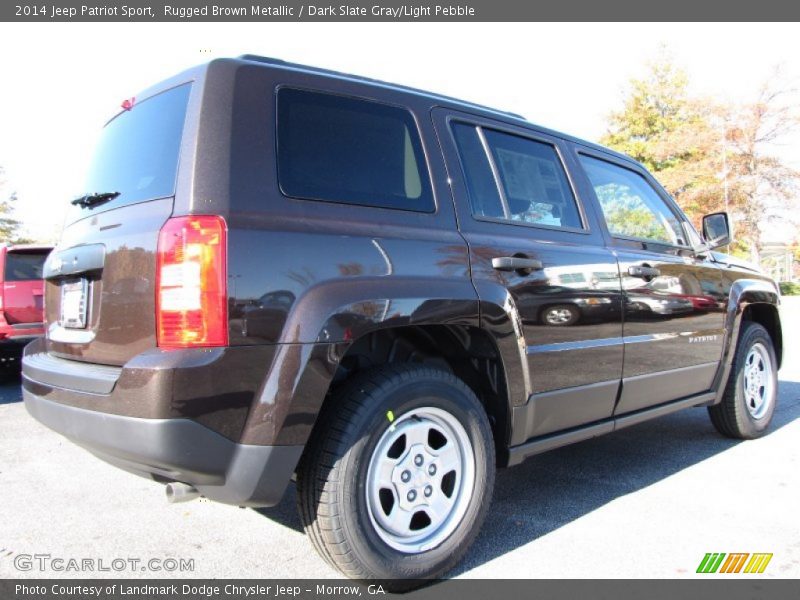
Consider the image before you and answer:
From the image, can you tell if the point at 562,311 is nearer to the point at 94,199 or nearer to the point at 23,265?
the point at 94,199

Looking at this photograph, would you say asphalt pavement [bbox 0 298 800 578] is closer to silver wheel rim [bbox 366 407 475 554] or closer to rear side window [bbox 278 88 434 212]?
silver wheel rim [bbox 366 407 475 554]

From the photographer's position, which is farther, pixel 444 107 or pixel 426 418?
pixel 444 107

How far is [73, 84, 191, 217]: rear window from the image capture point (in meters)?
2.24

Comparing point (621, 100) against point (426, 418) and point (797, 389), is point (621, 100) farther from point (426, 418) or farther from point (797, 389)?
point (426, 418)

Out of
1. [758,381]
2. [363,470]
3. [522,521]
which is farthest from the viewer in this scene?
[758,381]

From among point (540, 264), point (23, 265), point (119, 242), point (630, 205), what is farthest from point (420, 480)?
point (23, 265)

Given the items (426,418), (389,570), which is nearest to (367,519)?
(389,570)

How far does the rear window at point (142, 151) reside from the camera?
7.34 ft

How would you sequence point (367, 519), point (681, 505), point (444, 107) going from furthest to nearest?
point (681, 505)
point (444, 107)
point (367, 519)

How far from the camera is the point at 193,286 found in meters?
1.96

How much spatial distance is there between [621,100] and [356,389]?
119 ft

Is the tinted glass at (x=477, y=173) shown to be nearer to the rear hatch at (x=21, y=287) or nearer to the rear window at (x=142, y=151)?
the rear window at (x=142, y=151)

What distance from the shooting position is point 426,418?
8.14ft

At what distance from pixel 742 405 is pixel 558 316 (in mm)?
2497
